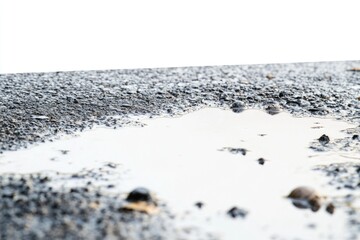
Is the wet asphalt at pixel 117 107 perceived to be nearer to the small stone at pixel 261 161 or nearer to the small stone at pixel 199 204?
the small stone at pixel 199 204

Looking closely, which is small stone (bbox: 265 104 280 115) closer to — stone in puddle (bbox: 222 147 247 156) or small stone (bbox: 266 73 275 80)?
stone in puddle (bbox: 222 147 247 156)

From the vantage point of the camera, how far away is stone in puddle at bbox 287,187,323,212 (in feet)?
5.92

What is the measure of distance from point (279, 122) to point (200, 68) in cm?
219

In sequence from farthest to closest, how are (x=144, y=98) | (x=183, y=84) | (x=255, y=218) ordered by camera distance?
1. (x=183, y=84)
2. (x=144, y=98)
3. (x=255, y=218)

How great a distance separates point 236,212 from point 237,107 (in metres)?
1.71

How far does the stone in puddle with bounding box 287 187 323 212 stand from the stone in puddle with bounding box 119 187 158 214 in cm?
50

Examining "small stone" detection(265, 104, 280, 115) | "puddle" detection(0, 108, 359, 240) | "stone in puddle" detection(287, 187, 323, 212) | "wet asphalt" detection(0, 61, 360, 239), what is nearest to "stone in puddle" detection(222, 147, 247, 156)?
"puddle" detection(0, 108, 359, 240)

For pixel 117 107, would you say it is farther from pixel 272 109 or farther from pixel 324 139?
pixel 324 139

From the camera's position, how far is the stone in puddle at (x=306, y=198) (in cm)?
181

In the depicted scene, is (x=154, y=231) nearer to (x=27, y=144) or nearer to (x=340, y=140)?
(x=27, y=144)

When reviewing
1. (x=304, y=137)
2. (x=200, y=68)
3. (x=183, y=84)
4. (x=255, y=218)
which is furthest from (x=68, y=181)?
(x=200, y=68)

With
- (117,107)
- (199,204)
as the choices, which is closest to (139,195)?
(199,204)

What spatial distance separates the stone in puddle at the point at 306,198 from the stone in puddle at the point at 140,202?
0.50 metres

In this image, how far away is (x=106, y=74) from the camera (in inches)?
182
